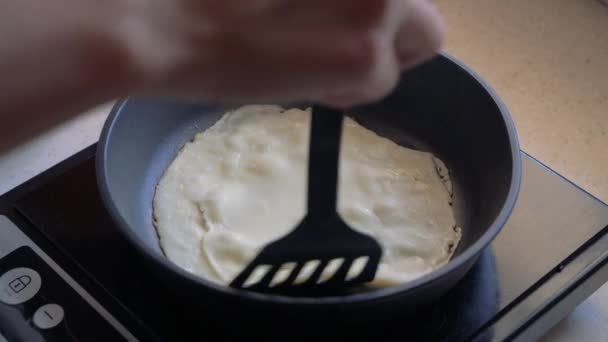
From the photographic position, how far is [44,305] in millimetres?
577

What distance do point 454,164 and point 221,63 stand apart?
45 cm

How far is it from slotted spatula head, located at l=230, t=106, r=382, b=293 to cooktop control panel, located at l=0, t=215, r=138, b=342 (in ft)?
0.39

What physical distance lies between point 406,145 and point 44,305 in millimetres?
417

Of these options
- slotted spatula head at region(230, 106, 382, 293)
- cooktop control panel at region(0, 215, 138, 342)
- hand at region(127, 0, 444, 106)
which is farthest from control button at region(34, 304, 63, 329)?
hand at region(127, 0, 444, 106)

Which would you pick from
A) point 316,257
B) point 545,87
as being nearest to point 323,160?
point 316,257

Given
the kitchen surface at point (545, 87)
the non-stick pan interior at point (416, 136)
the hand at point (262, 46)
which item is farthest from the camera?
the kitchen surface at point (545, 87)

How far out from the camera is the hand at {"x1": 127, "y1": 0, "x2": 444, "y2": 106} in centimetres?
33

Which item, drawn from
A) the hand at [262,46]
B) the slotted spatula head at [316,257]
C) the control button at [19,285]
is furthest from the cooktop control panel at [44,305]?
the hand at [262,46]

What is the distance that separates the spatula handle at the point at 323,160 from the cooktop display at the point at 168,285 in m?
0.10

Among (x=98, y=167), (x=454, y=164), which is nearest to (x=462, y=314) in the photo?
(x=454, y=164)

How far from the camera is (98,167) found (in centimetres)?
57

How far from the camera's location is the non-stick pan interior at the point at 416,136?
63 cm

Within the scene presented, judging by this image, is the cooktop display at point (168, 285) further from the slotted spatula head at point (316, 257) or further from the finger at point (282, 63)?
the finger at point (282, 63)

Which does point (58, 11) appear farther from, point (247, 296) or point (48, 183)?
point (48, 183)
